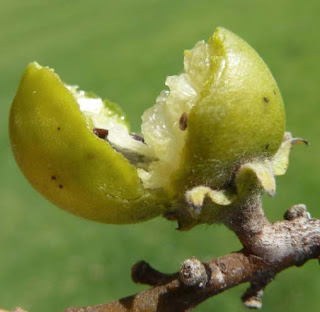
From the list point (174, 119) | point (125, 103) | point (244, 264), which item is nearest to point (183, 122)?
point (174, 119)

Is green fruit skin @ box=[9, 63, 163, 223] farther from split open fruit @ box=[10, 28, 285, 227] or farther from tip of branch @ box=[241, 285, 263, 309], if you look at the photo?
tip of branch @ box=[241, 285, 263, 309]

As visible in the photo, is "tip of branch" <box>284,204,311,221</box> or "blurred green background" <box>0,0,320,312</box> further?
"blurred green background" <box>0,0,320,312</box>

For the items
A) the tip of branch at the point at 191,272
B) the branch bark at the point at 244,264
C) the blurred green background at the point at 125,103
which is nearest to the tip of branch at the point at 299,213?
the branch bark at the point at 244,264

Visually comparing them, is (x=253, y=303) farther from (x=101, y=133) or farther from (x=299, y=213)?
(x=101, y=133)

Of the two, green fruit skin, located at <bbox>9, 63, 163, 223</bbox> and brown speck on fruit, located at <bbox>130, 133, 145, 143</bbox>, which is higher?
brown speck on fruit, located at <bbox>130, 133, 145, 143</bbox>

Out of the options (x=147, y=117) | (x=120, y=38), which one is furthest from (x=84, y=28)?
(x=147, y=117)

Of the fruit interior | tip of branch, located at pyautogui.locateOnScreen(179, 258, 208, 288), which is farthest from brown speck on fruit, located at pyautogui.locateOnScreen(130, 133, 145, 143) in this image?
tip of branch, located at pyautogui.locateOnScreen(179, 258, 208, 288)

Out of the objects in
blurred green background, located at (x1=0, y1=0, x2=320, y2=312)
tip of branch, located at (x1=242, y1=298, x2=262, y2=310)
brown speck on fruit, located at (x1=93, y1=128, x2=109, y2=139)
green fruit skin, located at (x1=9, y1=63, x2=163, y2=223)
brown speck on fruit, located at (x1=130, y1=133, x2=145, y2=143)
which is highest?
blurred green background, located at (x1=0, y1=0, x2=320, y2=312)
